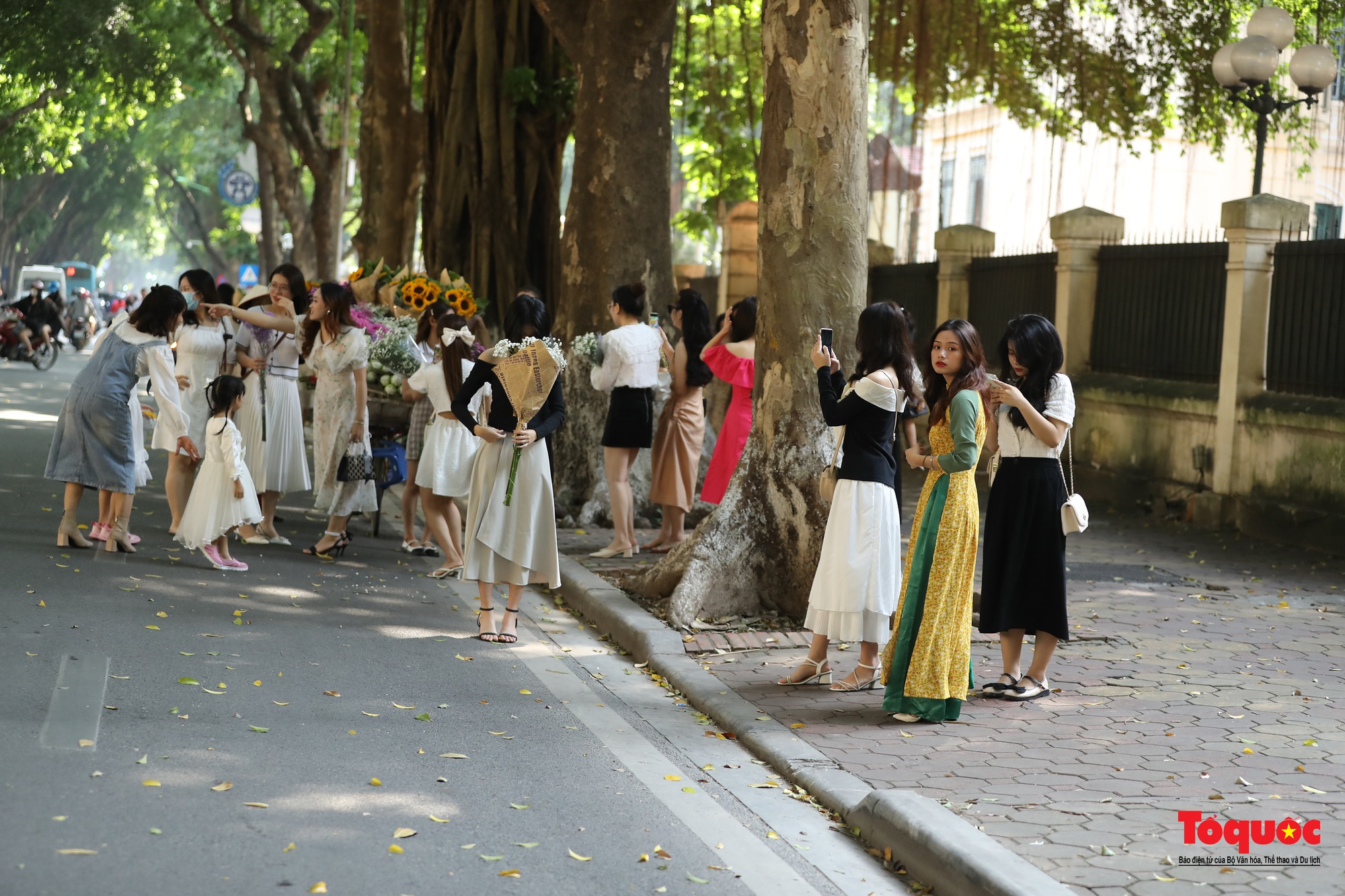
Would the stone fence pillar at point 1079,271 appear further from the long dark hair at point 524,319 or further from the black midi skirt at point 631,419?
the long dark hair at point 524,319

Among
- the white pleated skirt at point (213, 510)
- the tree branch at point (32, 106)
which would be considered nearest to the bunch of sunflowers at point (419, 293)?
the white pleated skirt at point (213, 510)

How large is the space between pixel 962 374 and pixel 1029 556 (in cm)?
94

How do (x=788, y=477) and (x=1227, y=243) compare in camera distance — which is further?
(x=1227, y=243)

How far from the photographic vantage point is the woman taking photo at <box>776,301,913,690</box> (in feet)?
20.9

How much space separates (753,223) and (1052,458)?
15.2m

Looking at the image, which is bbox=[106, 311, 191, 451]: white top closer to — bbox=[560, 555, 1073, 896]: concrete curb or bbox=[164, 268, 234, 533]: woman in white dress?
bbox=[164, 268, 234, 533]: woman in white dress

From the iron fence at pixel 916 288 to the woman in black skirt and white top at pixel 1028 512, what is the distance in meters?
11.3

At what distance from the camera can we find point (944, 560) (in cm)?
600

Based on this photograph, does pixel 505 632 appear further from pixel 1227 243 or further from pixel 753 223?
pixel 753 223

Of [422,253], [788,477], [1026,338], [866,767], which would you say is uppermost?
[422,253]

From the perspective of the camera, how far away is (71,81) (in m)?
30.7

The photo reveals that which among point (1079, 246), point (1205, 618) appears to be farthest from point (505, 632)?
point (1079, 246)

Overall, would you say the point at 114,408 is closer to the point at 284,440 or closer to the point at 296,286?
the point at 284,440

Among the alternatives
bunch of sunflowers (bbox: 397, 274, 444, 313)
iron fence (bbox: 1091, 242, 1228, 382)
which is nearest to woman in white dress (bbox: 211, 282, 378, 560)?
bunch of sunflowers (bbox: 397, 274, 444, 313)
